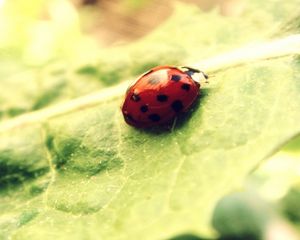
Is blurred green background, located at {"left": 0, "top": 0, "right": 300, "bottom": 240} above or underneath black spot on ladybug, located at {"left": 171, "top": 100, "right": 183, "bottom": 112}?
underneath

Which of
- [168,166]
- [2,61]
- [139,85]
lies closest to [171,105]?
[139,85]

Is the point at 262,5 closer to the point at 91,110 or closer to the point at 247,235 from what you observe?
the point at 91,110

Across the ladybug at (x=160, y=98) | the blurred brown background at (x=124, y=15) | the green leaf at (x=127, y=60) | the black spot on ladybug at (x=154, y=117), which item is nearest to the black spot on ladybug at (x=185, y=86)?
the ladybug at (x=160, y=98)

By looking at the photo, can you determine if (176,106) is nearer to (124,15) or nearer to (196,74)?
(196,74)

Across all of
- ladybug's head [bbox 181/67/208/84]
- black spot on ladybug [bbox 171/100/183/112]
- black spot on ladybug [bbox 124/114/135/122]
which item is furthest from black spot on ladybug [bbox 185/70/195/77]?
black spot on ladybug [bbox 124/114/135/122]

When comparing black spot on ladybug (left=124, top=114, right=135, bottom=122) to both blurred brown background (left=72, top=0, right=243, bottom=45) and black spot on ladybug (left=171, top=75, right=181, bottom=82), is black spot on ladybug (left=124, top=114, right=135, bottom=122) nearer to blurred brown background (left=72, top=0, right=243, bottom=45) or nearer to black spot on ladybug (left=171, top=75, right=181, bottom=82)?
black spot on ladybug (left=171, top=75, right=181, bottom=82)

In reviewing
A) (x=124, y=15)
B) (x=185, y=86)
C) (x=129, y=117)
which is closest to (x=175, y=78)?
(x=185, y=86)

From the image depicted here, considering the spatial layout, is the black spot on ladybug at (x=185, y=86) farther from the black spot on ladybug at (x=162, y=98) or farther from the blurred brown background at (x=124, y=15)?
the blurred brown background at (x=124, y=15)
